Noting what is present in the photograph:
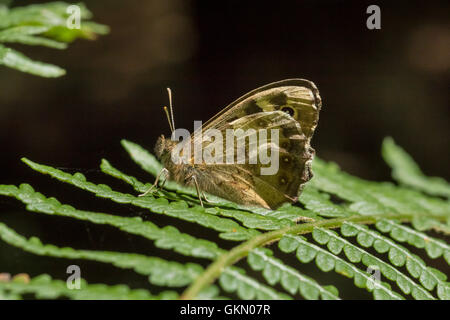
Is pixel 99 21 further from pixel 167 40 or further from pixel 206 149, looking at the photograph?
pixel 206 149

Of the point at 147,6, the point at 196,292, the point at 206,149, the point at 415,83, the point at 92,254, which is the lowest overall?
the point at 196,292

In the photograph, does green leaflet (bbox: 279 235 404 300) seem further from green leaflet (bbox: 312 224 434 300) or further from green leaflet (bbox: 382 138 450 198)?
green leaflet (bbox: 382 138 450 198)

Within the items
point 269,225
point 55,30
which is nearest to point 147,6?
point 55,30

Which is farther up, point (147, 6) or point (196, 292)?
point (147, 6)

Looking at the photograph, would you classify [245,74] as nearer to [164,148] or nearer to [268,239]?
[164,148]

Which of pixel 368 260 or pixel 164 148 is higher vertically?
pixel 164 148

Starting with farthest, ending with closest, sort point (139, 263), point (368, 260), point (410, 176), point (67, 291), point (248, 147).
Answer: point (410, 176) → point (248, 147) → point (368, 260) → point (139, 263) → point (67, 291)

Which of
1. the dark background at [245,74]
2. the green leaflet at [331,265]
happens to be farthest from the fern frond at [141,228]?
the dark background at [245,74]

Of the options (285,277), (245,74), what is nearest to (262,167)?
(285,277)
